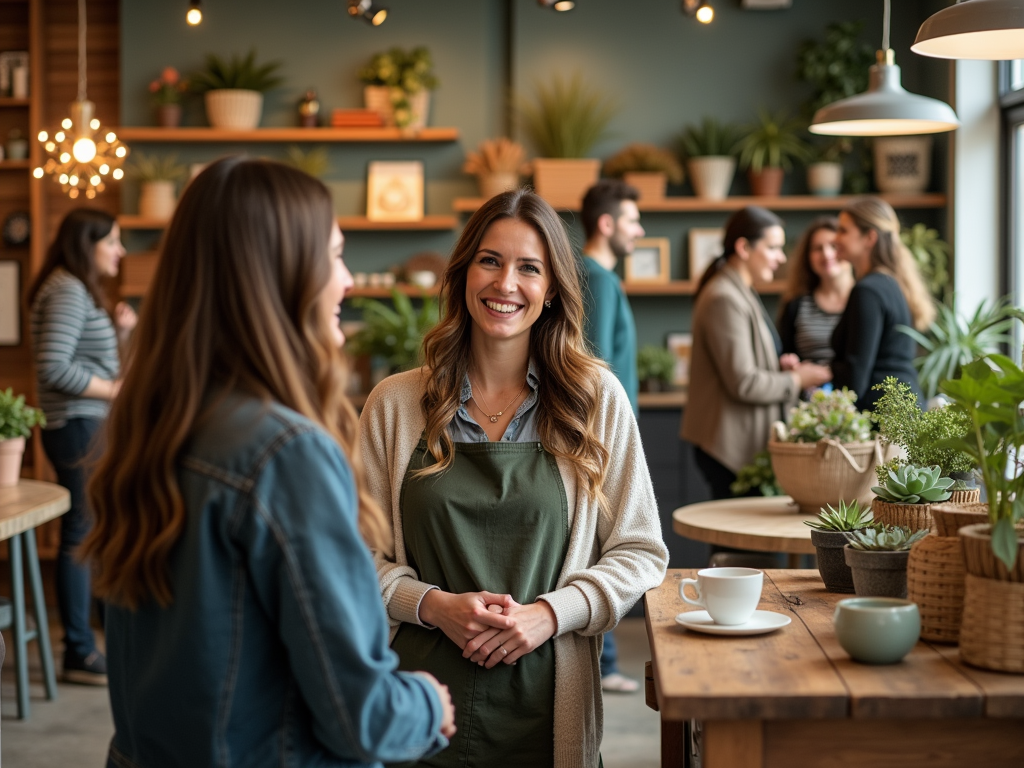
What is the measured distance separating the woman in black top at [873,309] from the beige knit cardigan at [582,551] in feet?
6.30

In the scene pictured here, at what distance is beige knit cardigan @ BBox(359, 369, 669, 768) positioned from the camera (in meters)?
1.83

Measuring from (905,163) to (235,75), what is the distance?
133 inches

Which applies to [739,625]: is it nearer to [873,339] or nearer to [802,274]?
[873,339]

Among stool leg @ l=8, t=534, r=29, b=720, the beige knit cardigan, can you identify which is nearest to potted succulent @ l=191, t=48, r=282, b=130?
stool leg @ l=8, t=534, r=29, b=720

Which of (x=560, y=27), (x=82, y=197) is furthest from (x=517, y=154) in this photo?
(x=82, y=197)

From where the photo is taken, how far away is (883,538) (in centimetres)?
166

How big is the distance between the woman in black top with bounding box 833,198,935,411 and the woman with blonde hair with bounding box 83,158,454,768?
9.00 ft

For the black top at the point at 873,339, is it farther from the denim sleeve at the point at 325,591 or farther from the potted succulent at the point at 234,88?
the potted succulent at the point at 234,88

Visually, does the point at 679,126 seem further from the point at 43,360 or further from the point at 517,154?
the point at 43,360

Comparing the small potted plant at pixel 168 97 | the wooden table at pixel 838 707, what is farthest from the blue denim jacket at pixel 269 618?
the small potted plant at pixel 168 97

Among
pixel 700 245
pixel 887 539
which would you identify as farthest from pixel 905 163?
pixel 887 539

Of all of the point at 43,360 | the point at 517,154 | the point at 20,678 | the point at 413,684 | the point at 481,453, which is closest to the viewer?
the point at 413,684

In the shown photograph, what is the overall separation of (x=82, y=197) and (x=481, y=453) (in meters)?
4.96

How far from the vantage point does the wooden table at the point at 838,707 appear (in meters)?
1.28
